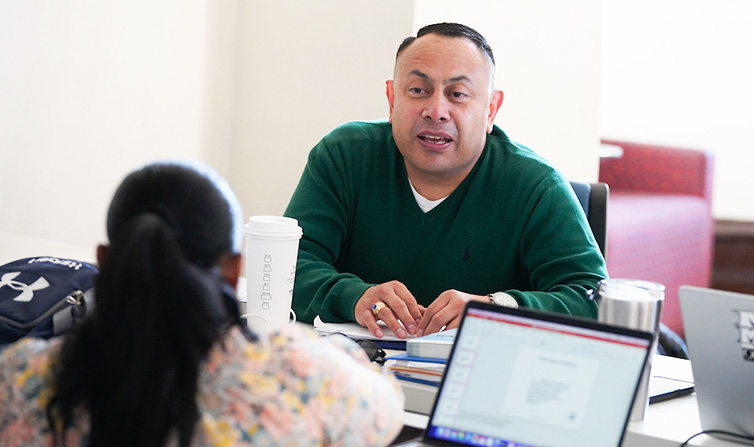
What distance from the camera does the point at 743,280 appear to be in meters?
4.23

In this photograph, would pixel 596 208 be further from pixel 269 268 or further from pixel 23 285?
pixel 23 285

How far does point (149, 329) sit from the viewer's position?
31.7 inches

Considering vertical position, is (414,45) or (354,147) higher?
(414,45)

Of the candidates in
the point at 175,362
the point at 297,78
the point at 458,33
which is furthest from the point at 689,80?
the point at 175,362

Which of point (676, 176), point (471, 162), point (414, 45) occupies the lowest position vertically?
point (676, 176)

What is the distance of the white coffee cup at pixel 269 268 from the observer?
59.3 inches

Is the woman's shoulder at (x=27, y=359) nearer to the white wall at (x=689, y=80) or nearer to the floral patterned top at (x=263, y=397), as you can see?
the floral patterned top at (x=263, y=397)

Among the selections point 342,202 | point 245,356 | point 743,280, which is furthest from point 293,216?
point 743,280

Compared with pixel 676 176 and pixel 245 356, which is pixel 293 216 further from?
pixel 676 176

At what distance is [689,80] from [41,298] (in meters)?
4.00

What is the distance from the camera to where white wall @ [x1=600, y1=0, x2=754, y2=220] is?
4.60m

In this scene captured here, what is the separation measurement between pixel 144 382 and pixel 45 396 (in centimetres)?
14

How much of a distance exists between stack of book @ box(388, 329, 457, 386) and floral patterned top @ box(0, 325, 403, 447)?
38cm

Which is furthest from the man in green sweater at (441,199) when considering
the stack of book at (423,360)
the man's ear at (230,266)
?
the man's ear at (230,266)
